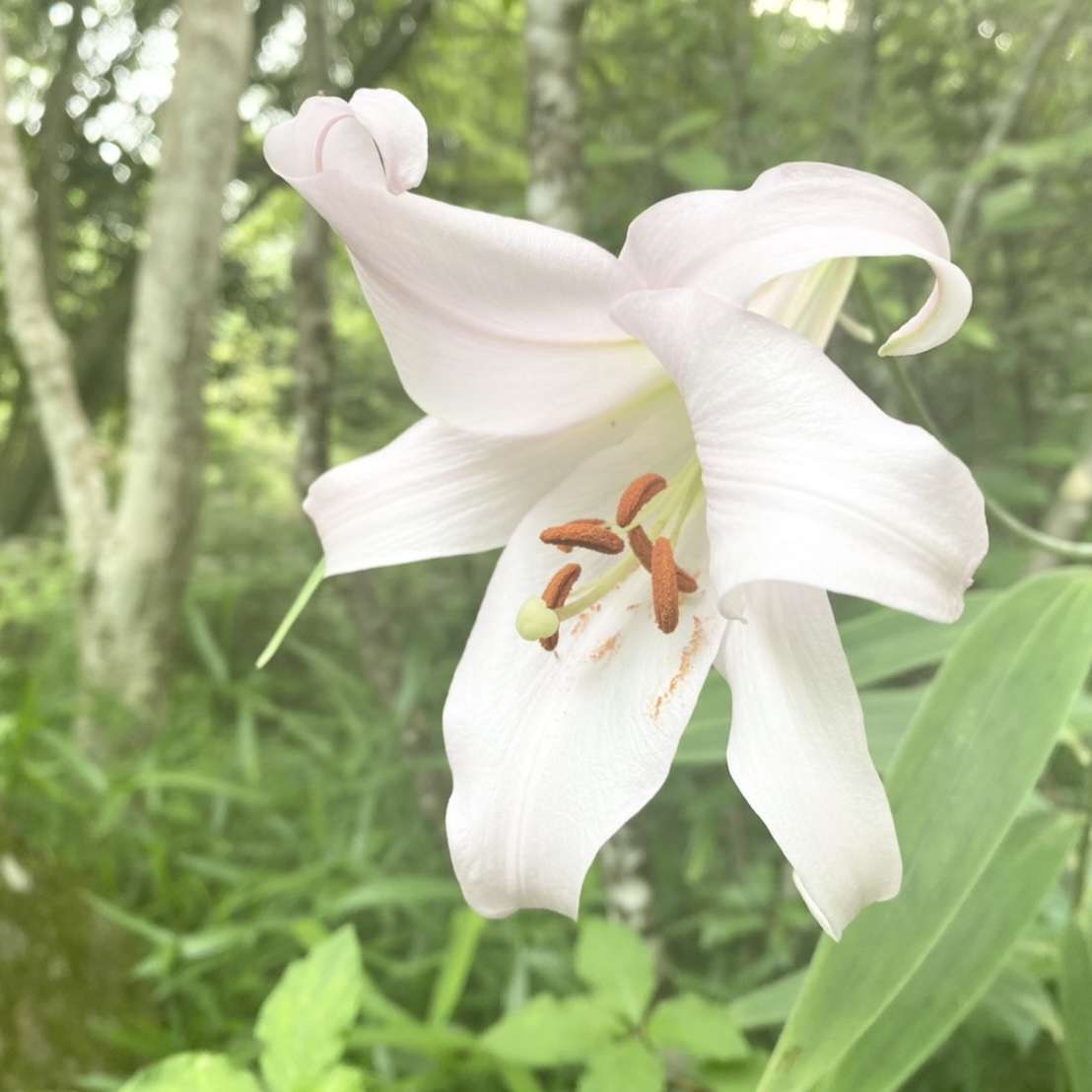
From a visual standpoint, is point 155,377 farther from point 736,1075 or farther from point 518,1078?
point 736,1075

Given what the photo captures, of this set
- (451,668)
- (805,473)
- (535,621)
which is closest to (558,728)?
(535,621)

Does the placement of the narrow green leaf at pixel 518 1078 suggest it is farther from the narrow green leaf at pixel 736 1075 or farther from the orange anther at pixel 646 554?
the orange anther at pixel 646 554

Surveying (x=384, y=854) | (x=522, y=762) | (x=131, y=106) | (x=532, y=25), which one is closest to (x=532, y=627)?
(x=522, y=762)

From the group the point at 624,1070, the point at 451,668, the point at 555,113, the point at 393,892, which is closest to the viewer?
the point at 624,1070

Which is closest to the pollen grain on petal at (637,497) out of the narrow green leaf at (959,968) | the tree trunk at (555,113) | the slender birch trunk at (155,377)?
the narrow green leaf at (959,968)

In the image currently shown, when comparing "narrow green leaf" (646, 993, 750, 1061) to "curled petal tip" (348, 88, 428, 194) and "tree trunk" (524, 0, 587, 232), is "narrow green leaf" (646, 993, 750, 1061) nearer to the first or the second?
"curled petal tip" (348, 88, 428, 194)

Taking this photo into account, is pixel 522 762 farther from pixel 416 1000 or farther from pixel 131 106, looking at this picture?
pixel 131 106
